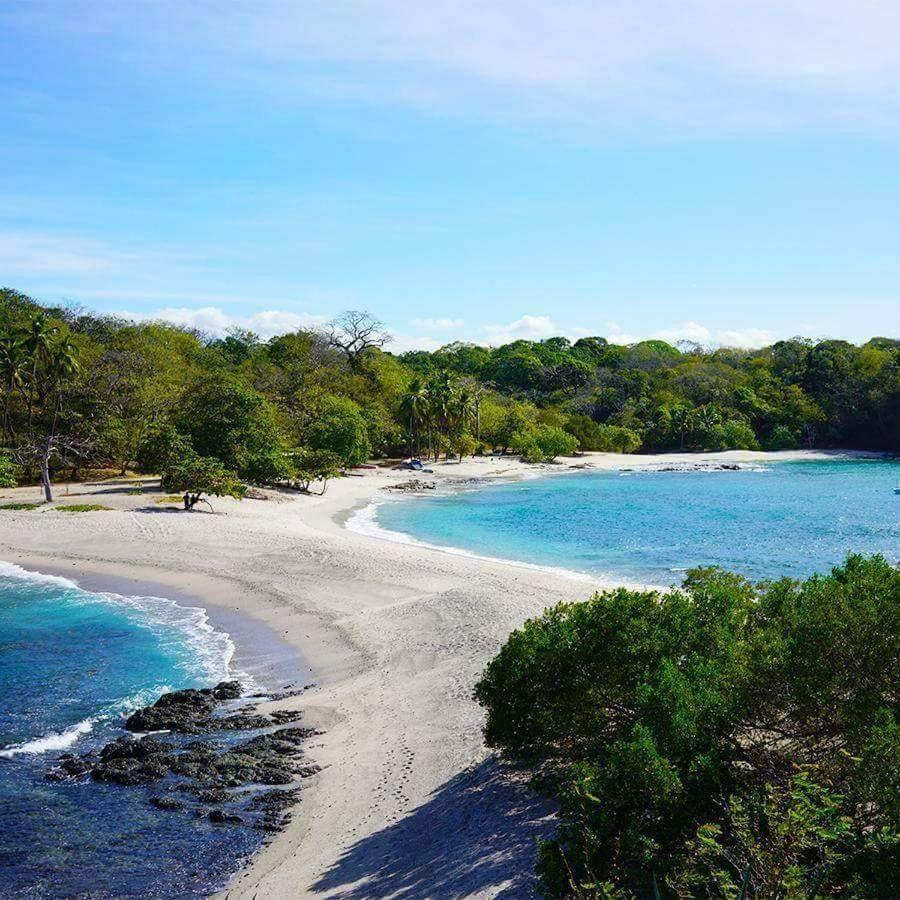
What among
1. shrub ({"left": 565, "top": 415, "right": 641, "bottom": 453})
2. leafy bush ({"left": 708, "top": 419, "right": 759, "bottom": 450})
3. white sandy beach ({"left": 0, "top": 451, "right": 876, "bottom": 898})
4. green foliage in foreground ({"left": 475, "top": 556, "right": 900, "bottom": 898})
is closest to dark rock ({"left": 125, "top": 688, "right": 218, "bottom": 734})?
white sandy beach ({"left": 0, "top": 451, "right": 876, "bottom": 898})

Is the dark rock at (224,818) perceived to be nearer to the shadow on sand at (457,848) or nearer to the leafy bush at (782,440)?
the shadow on sand at (457,848)

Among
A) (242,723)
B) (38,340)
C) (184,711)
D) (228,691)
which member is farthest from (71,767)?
(38,340)

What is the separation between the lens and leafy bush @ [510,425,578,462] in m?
78.5

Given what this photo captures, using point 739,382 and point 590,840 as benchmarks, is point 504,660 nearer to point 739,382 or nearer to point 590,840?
point 590,840

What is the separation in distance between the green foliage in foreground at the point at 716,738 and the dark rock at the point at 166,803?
5332mm

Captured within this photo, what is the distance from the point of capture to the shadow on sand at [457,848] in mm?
9320

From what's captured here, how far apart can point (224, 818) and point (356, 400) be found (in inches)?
2441

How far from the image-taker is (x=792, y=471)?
7325 cm

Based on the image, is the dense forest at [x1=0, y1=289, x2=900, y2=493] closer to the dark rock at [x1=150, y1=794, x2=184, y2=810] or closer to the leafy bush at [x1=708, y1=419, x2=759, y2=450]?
the leafy bush at [x1=708, y1=419, x2=759, y2=450]

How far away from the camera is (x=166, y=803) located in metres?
12.6

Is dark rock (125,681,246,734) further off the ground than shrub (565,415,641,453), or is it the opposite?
shrub (565,415,641,453)

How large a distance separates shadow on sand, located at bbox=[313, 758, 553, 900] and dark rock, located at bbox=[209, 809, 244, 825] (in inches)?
94.7

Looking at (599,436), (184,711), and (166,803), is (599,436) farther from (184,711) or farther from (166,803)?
(166,803)

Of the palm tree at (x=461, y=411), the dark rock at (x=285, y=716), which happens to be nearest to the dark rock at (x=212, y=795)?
the dark rock at (x=285, y=716)
